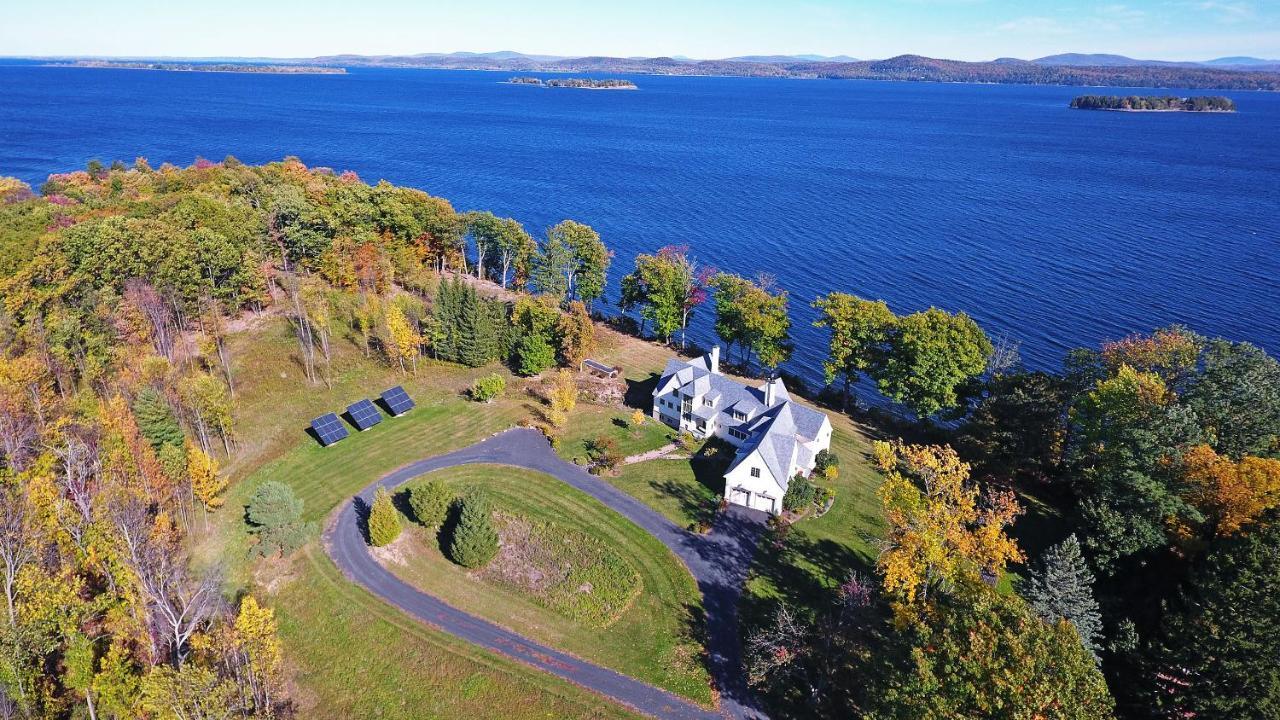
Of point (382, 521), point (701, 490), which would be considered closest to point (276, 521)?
point (382, 521)

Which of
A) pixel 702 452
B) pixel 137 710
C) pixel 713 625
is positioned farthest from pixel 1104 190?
pixel 137 710

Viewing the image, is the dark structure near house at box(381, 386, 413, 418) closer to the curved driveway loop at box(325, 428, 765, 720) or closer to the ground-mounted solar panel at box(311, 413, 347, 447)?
the ground-mounted solar panel at box(311, 413, 347, 447)

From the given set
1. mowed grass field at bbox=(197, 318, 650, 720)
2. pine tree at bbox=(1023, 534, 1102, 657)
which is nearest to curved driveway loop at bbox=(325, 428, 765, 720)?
mowed grass field at bbox=(197, 318, 650, 720)

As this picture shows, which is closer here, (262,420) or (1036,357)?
(262,420)

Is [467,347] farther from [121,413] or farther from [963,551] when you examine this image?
[963,551]

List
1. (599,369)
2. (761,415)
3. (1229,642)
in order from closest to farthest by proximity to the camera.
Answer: (1229,642) → (761,415) → (599,369)

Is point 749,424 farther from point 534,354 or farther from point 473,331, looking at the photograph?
point 473,331
